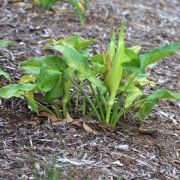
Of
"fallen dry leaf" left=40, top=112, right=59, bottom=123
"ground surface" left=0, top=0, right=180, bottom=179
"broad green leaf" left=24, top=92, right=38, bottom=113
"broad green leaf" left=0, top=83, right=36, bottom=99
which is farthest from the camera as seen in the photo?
"fallen dry leaf" left=40, top=112, right=59, bottom=123

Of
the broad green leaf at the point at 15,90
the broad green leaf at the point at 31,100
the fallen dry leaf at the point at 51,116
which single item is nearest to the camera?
the broad green leaf at the point at 15,90

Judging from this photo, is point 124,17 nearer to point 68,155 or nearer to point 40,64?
point 40,64

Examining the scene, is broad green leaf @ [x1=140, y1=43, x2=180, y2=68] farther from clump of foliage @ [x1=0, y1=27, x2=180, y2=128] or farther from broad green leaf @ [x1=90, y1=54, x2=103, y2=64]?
broad green leaf @ [x1=90, y1=54, x2=103, y2=64]

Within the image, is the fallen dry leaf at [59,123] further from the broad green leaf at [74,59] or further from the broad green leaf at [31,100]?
the broad green leaf at [74,59]

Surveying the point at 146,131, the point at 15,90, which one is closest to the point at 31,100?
the point at 15,90

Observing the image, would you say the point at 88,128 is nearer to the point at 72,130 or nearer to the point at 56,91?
the point at 72,130

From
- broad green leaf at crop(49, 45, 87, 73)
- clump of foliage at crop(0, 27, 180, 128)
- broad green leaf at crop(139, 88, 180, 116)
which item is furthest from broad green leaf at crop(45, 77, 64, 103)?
broad green leaf at crop(139, 88, 180, 116)

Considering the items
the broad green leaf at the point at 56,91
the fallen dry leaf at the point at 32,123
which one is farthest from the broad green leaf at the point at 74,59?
the fallen dry leaf at the point at 32,123
